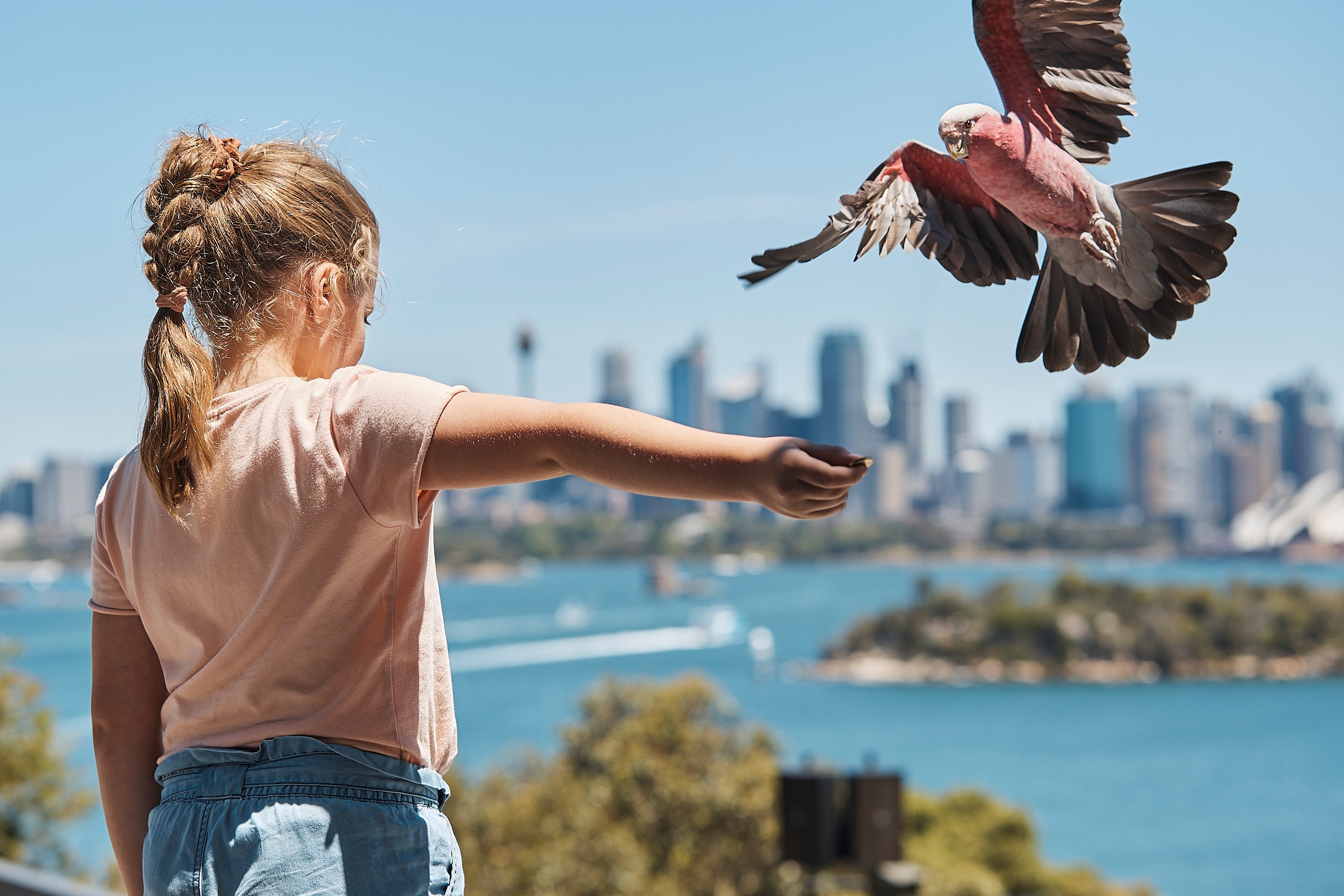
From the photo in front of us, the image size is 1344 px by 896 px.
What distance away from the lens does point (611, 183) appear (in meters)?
0.97

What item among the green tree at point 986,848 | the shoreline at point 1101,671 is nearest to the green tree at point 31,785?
the green tree at point 986,848

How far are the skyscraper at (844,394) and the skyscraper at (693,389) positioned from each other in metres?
0.10

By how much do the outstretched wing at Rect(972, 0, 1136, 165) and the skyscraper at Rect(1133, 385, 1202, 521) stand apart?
890mm

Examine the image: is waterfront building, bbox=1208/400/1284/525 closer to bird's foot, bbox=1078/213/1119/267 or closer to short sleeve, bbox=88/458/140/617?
bird's foot, bbox=1078/213/1119/267

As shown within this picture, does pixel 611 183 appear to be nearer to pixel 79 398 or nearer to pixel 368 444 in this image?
pixel 368 444

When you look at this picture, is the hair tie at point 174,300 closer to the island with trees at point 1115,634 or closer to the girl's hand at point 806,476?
the girl's hand at point 806,476

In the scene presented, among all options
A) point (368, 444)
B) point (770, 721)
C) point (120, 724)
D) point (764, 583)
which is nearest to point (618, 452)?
point (368, 444)

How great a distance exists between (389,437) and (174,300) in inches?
8.7

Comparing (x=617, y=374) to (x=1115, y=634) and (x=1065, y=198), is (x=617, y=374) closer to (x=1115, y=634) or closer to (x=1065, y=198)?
(x=1065, y=198)

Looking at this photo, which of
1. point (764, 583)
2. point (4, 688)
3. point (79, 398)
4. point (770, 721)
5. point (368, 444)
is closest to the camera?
point (368, 444)

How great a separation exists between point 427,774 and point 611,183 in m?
0.47

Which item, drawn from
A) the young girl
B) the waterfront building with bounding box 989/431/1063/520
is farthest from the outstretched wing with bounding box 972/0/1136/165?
the waterfront building with bounding box 989/431/1063/520

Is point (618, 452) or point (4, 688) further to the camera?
point (4, 688)

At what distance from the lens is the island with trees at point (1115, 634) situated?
154 feet
